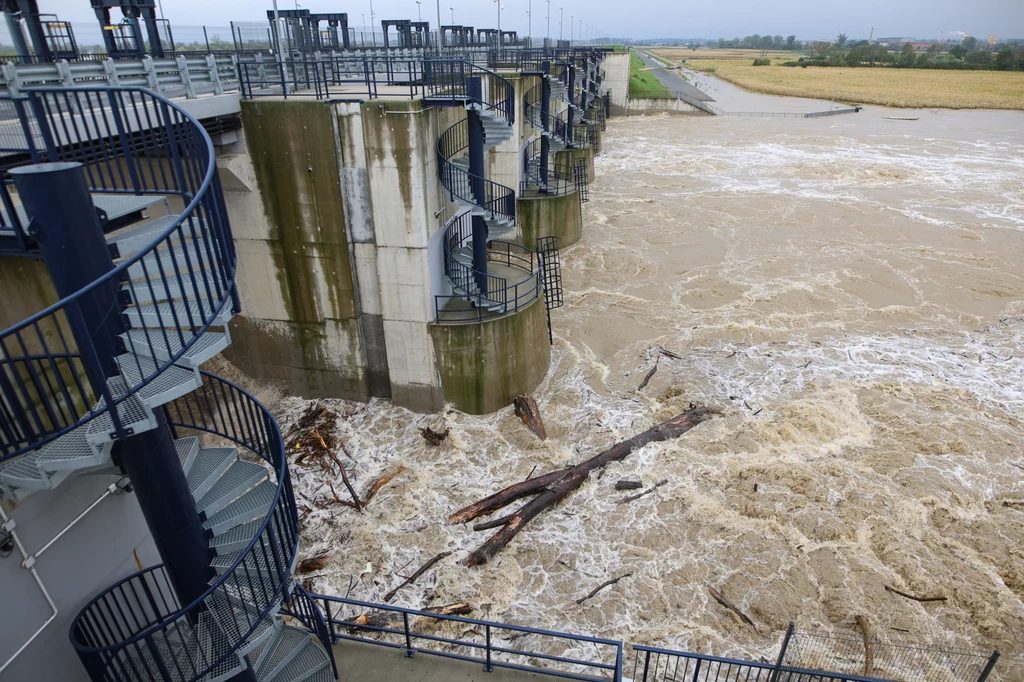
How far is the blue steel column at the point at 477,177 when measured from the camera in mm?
13297

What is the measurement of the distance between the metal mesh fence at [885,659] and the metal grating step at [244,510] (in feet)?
26.2

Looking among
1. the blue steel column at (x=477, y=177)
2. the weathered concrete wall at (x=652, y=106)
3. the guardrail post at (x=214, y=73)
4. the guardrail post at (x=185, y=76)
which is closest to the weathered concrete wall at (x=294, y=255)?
the guardrail post at (x=214, y=73)

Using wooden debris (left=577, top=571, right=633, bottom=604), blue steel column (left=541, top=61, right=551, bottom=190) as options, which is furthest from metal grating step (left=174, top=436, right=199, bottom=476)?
blue steel column (left=541, top=61, right=551, bottom=190)

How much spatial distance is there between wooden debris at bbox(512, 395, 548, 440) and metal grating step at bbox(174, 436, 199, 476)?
918cm

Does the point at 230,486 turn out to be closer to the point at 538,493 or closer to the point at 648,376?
the point at 538,493

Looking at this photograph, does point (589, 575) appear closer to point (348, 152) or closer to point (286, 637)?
point (286, 637)

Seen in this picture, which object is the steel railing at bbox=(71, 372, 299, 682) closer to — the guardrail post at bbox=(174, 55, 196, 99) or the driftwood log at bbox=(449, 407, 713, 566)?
the driftwood log at bbox=(449, 407, 713, 566)

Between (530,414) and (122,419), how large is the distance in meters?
11.1

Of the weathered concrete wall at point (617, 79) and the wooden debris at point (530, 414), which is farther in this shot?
the weathered concrete wall at point (617, 79)

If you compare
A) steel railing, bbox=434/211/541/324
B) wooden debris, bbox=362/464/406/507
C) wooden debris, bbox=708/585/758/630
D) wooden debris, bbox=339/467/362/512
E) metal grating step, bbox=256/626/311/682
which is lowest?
wooden debris, bbox=708/585/758/630

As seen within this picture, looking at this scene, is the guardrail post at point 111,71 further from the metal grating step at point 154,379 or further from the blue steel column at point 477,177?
the blue steel column at point 477,177

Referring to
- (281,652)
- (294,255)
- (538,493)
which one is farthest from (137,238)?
(538,493)

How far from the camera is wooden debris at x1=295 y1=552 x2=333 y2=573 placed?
1108 centimetres

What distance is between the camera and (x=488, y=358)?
47.8ft
